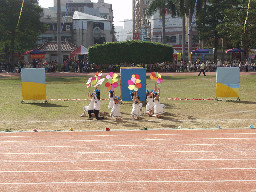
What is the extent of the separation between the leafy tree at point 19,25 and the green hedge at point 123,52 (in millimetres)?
14763

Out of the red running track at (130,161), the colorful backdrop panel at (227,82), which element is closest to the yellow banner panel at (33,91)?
the red running track at (130,161)

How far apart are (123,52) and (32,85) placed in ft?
102

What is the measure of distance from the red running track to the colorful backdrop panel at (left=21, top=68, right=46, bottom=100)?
857 cm

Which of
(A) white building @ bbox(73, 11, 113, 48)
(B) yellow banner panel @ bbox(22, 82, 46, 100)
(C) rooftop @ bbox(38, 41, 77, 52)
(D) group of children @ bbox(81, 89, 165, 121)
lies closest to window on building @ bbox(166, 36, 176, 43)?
(A) white building @ bbox(73, 11, 113, 48)

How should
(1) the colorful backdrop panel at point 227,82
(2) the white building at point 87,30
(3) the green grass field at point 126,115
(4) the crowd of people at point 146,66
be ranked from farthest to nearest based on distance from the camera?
(2) the white building at point 87,30 → (4) the crowd of people at point 146,66 → (1) the colorful backdrop panel at point 227,82 → (3) the green grass field at point 126,115

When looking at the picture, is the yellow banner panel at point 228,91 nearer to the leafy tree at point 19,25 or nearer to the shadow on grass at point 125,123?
the shadow on grass at point 125,123

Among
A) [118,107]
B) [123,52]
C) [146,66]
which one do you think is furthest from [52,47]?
[118,107]

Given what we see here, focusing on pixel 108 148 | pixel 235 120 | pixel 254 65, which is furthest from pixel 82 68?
pixel 108 148

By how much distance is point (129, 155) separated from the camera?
1259cm

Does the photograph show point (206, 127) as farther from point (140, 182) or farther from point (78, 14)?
point (78, 14)

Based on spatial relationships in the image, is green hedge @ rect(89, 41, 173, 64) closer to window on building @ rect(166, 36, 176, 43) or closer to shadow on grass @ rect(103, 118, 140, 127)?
shadow on grass @ rect(103, 118, 140, 127)

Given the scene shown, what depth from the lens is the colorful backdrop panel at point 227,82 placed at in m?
24.4

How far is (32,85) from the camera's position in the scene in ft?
80.0

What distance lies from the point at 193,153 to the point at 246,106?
11.1 m
